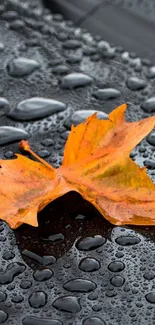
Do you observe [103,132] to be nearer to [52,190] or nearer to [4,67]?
[52,190]

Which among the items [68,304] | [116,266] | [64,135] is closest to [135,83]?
[64,135]

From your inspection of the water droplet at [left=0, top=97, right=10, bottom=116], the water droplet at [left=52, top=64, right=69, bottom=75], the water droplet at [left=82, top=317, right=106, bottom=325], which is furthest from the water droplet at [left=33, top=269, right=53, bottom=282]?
the water droplet at [left=52, top=64, right=69, bottom=75]

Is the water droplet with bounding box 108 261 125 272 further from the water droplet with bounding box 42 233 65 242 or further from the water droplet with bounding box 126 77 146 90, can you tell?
the water droplet with bounding box 126 77 146 90

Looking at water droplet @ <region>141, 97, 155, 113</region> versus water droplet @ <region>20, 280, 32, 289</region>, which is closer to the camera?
water droplet @ <region>20, 280, 32, 289</region>

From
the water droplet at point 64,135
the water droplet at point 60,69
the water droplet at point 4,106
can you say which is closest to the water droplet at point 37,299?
the water droplet at point 64,135

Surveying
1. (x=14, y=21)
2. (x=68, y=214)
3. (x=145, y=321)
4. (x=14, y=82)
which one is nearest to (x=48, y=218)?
(x=68, y=214)

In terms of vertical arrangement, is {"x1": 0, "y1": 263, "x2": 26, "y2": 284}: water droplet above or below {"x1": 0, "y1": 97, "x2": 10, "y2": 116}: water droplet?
above
